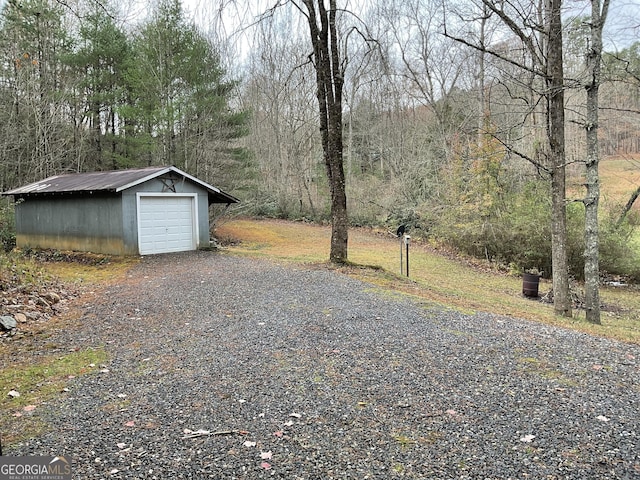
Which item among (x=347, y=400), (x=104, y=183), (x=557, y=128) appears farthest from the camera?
(x=104, y=183)

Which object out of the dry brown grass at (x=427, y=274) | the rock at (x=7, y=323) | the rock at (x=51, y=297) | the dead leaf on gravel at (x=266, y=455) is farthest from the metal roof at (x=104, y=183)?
the dead leaf on gravel at (x=266, y=455)

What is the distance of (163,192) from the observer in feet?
45.1

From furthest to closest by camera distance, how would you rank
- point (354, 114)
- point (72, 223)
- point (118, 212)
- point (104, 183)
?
point (354, 114)
point (72, 223)
point (104, 183)
point (118, 212)

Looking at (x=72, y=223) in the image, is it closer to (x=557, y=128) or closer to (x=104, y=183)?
(x=104, y=183)

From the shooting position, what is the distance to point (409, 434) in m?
3.08

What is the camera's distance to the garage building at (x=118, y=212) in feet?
42.7

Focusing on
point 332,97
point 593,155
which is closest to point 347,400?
point 593,155

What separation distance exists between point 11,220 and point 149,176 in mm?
7641

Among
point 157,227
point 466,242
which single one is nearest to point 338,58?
point 157,227

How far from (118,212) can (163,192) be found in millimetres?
1443

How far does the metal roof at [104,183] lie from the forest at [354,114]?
2.97 m

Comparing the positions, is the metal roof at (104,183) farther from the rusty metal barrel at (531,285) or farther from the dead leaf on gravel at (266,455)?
the dead leaf on gravel at (266,455)

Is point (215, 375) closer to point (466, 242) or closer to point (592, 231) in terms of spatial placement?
point (592, 231)

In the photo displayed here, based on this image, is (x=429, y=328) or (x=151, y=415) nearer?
(x=151, y=415)
